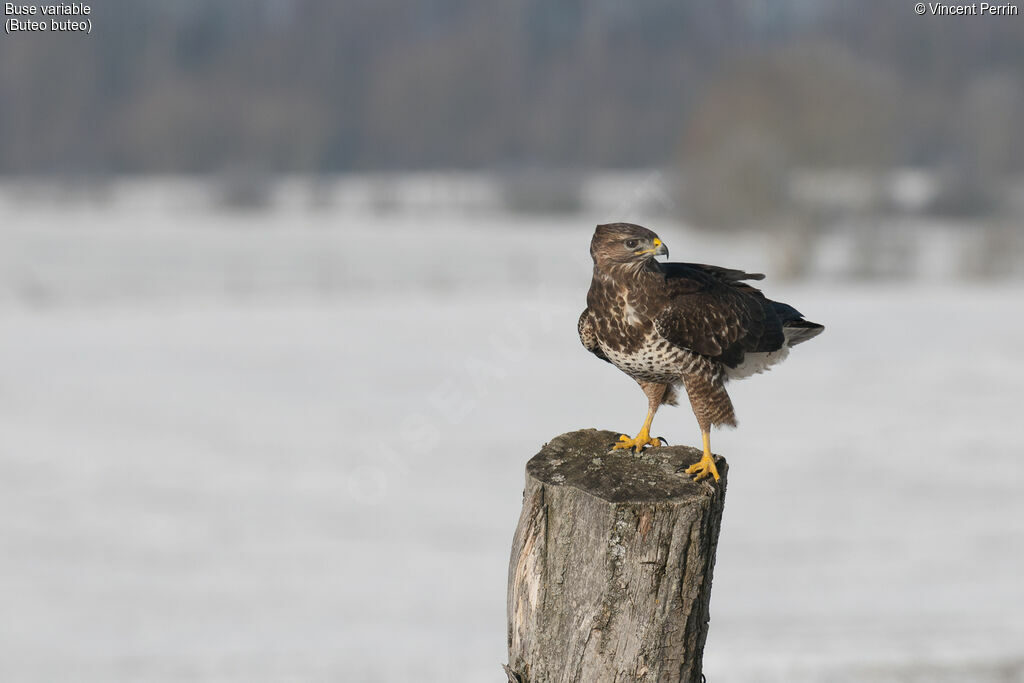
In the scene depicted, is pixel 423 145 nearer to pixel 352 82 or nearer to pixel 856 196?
pixel 352 82

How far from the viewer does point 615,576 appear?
319cm

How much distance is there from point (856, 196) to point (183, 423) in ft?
89.1

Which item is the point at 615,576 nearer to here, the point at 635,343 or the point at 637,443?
the point at 637,443

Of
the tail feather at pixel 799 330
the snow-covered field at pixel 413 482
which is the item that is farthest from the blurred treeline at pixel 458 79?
the tail feather at pixel 799 330

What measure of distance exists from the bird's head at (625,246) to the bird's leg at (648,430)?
0.58 m

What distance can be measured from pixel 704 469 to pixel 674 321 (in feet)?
1.63

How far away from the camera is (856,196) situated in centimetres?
3544

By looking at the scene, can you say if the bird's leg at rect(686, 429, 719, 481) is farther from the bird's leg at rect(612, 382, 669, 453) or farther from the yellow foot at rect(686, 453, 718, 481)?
the bird's leg at rect(612, 382, 669, 453)

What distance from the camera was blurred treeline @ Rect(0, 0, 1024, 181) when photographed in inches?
2068

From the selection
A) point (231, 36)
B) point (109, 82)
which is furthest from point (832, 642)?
point (231, 36)

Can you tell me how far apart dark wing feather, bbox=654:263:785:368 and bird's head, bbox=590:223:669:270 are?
194mm

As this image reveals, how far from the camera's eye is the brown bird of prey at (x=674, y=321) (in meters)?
3.36

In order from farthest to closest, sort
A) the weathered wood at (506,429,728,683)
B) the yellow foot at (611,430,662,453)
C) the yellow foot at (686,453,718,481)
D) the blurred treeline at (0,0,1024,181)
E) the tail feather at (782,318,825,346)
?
the blurred treeline at (0,0,1024,181), the tail feather at (782,318,825,346), the yellow foot at (611,430,662,453), the yellow foot at (686,453,718,481), the weathered wood at (506,429,728,683)

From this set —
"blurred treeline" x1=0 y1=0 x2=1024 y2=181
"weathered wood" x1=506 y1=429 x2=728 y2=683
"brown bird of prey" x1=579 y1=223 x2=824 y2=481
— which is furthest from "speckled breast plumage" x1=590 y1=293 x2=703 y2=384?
"blurred treeline" x1=0 y1=0 x2=1024 y2=181
